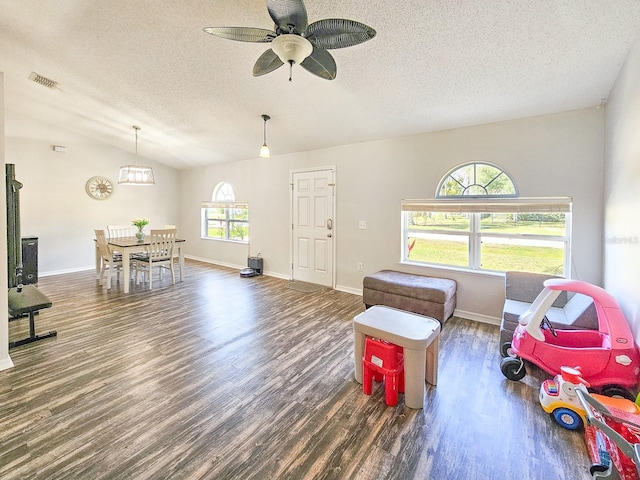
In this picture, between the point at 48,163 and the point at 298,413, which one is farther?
the point at 48,163

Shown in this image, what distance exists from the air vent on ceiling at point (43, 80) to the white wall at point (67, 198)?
218cm

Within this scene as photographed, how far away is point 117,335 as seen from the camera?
10.2 feet

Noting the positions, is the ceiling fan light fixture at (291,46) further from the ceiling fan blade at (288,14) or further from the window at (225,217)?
the window at (225,217)

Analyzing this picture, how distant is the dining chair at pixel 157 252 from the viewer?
15.9 ft

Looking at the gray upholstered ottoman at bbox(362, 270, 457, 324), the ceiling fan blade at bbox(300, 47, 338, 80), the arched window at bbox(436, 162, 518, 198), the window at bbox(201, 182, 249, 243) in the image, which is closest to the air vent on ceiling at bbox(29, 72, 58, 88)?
the window at bbox(201, 182, 249, 243)

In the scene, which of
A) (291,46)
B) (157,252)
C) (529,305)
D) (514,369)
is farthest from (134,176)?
(529,305)

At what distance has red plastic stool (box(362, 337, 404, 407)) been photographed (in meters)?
2.03

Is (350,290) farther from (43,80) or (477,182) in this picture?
(43,80)

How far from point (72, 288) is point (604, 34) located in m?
7.02

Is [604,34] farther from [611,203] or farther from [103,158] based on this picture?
[103,158]

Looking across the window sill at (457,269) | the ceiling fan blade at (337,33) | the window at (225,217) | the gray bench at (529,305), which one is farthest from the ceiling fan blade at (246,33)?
the window at (225,217)

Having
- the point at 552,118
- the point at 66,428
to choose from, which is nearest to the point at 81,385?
the point at 66,428

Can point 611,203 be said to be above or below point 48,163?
below

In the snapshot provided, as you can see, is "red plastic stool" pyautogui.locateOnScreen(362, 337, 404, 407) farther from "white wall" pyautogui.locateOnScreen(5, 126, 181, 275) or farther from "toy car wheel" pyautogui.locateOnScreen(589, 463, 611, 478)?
"white wall" pyautogui.locateOnScreen(5, 126, 181, 275)
